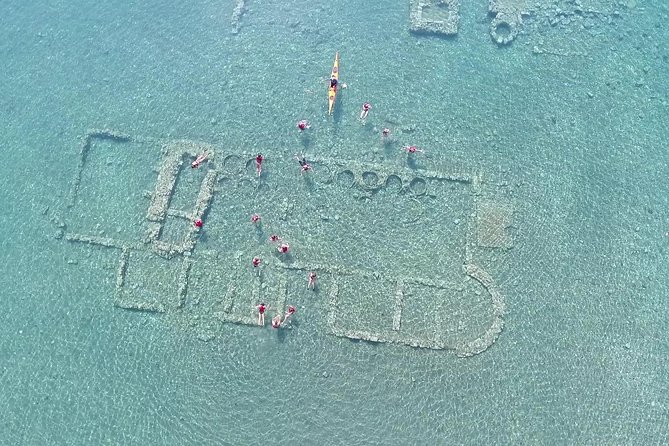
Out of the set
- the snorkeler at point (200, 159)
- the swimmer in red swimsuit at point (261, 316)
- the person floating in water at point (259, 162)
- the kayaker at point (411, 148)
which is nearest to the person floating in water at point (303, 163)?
the person floating in water at point (259, 162)

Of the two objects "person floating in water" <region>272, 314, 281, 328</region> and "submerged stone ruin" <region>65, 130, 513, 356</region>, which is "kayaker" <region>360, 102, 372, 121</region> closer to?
"submerged stone ruin" <region>65, 130, 513, 356</region>

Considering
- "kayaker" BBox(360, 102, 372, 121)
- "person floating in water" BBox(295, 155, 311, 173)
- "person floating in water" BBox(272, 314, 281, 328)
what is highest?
"kayaker" BBox(360, 102, 372, 121)

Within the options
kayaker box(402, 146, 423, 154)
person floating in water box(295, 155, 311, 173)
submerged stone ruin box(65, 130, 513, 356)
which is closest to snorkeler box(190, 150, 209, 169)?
submerged stone ruin box(65, 130, 513, 356)

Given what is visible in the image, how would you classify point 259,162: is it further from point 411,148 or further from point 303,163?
point 411,148

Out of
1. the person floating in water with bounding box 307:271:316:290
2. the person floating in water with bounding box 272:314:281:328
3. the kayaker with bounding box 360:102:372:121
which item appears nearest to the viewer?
the person floating in water with bounding box 272:314:281:328

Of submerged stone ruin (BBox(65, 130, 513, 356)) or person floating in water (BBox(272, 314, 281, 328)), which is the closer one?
person floating in water (BBox(272, 314, 281, 328))

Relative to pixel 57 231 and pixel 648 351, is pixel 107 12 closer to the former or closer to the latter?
pixel 57 231

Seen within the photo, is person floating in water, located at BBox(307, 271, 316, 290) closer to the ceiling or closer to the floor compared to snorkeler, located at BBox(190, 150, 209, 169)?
closer to the floor

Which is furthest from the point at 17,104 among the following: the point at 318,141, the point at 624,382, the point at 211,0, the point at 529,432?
the point at 624,382

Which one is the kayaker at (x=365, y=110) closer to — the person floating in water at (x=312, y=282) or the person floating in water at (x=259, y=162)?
the person floating in water at (x=259, y=162)
